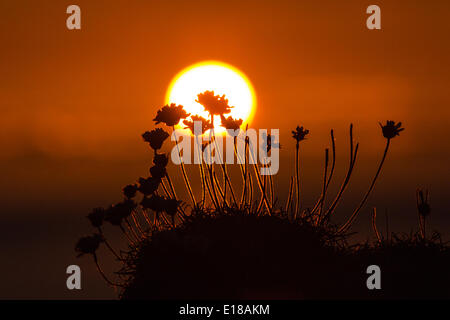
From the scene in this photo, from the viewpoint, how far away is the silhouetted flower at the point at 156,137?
23.1 feet

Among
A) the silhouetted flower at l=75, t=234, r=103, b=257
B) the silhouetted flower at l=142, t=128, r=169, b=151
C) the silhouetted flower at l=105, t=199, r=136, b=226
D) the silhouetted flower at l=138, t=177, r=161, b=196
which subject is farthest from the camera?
the silhouetted flower at l=142, t=128, r=169, b=151

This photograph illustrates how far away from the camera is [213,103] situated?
7250 millimetres

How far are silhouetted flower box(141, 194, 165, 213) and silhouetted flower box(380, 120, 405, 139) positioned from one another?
258 cm

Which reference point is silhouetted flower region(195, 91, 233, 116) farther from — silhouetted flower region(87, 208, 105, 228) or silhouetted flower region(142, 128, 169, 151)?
silhouetted flower region(87, 208, 105, 228)

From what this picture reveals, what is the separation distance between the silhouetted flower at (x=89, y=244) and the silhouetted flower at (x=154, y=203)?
0.58 m

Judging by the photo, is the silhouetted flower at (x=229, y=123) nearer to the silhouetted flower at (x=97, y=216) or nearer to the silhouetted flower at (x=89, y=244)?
the silhouetted flower at (x=97, y=216)

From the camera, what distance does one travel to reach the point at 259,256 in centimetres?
620

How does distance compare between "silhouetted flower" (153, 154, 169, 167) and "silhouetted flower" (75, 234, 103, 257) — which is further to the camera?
"silhouetted flower" (153, 154, 169, 167)

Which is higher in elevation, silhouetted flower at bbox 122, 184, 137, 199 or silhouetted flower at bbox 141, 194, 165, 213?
silhouetted flower at bbox 122, 184, 137, 199

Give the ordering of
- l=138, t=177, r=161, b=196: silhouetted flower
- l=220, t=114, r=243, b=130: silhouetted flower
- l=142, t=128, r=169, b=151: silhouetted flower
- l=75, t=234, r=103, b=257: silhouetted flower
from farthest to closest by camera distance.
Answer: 1. l=220, t=114, r=243, b=130: silhouetted flower
2. l=142, t=128, r=169, b=151: silhouetted flower
3. l=138, t=177, r=161, b=196: silhouetted flower
4. l=75, t=234, r=103, b=257: silhouetted flower

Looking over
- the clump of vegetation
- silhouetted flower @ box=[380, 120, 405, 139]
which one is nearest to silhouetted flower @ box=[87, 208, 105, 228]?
the clump of vegetation

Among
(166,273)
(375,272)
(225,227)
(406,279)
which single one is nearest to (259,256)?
(225,227)

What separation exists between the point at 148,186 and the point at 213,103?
137 cm

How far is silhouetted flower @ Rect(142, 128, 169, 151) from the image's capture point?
703 cm
